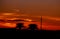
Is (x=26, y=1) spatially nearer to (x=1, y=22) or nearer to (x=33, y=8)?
(x=33, y=8)

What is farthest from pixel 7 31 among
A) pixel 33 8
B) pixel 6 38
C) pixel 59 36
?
pixel 59 36

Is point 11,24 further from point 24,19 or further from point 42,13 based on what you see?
point 42,13

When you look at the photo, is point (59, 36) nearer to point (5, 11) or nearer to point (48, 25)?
point (48, 25)

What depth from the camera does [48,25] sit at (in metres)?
3.48

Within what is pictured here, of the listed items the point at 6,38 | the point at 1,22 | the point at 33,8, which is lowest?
the point at 6,38

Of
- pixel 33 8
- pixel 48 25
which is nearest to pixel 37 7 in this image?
pixel 33 8

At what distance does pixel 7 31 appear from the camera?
3.43 m

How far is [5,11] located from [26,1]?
346mm

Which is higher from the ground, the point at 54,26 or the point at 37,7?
the point at 37,7

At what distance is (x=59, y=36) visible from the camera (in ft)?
11.4

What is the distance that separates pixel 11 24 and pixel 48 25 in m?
0.55

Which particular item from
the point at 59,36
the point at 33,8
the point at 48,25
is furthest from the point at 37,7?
the point at 59,36

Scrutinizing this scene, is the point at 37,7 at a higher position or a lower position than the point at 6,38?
higher

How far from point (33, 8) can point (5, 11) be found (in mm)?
421
